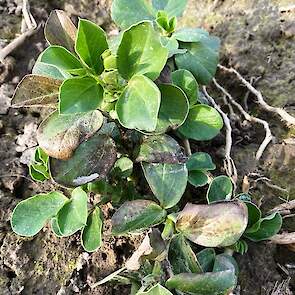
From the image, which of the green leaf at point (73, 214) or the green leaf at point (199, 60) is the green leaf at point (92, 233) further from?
the green leaf at point (199, 60)

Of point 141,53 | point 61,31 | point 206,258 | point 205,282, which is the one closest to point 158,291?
point 205,282

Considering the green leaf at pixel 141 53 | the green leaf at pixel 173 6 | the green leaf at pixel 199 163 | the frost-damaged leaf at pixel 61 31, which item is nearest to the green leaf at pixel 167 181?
the green leaf at pixel 199 163

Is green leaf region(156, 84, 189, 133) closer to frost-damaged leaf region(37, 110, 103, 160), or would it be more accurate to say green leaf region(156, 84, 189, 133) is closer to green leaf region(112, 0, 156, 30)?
frost-damaged leaf region(37, 110, 103, 160)

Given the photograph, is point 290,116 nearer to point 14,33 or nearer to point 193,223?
point 193,223

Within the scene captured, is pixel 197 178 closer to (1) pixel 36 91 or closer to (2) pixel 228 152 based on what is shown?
(2) pixel 228 152

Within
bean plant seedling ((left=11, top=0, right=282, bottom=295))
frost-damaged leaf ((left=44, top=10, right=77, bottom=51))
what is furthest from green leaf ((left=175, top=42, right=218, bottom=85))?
frost-damaged leaf ((left=44, top=10, right=77, bottom=51))

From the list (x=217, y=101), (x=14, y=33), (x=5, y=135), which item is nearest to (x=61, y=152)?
(x=5, y=135)
